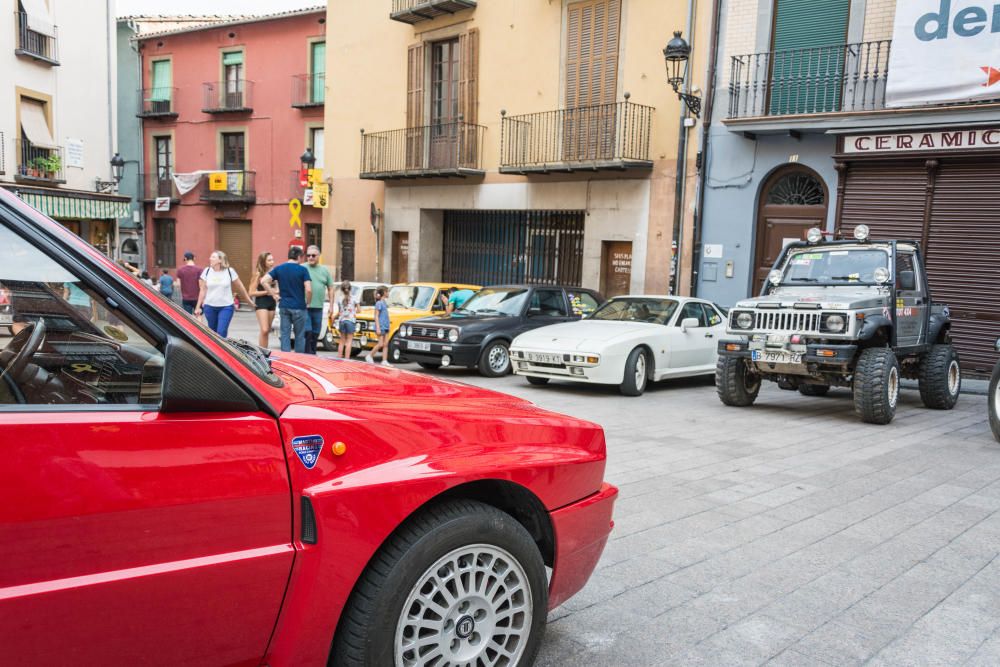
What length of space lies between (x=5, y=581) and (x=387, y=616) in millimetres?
962

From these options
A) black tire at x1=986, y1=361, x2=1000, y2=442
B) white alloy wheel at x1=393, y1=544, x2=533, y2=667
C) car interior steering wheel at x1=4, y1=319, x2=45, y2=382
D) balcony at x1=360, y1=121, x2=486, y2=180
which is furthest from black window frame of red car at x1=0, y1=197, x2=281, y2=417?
balcony at x1=360, y1=121, x2=486, y2=180

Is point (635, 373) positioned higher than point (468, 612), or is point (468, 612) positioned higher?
point (468, 612)

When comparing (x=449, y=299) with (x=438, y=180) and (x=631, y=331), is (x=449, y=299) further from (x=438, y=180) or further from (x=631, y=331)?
(x=438, y=180)

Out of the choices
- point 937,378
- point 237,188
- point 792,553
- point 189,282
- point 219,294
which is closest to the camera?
point 792,553

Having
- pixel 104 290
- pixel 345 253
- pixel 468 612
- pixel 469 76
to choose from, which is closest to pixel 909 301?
pixel 468 612

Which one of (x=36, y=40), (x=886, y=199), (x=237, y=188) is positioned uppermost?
(x=36, y=40)

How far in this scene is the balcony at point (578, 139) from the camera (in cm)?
1758

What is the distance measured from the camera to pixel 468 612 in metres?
2.52

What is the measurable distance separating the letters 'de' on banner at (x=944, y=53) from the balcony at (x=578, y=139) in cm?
530

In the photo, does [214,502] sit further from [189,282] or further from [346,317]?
[189,282]

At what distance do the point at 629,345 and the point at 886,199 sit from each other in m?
6.81

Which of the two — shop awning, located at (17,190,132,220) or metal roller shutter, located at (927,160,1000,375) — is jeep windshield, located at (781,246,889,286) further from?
shop awning, located at (17,190,132,220)

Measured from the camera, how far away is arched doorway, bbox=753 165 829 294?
15344 mm

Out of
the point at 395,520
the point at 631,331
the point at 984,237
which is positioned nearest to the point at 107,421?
the point at 395,520
